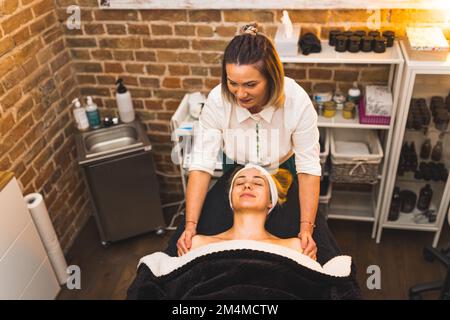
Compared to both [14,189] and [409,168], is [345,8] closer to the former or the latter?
[409,168]

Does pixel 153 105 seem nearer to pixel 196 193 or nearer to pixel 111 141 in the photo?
pixel 111 141

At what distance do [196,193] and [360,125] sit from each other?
1.00m

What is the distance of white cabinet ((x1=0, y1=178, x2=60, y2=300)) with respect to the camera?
6.66 feet

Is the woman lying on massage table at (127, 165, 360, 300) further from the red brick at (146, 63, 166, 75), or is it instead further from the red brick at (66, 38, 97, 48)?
the red brick at (66, 38, 97, 48)

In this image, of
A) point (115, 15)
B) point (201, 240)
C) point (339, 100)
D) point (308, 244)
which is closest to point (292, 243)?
point (308, 244)

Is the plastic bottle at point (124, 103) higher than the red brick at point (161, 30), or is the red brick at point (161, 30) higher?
the red brick at point (161, 30)

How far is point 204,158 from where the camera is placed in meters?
2.02

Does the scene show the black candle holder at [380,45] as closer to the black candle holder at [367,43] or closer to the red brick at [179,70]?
the black candle holder at [367,43]

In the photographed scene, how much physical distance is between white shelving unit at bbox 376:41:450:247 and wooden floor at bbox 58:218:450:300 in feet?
0.32

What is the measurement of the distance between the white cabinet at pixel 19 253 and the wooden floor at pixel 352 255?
0.99 ft

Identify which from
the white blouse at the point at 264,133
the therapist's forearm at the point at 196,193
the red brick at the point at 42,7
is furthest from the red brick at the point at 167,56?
the therapist's forearm at the point at 196,193

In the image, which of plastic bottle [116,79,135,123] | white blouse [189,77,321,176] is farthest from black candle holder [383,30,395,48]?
plastic bottle [116,79,135,123]

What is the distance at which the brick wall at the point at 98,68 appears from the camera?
236 cm
